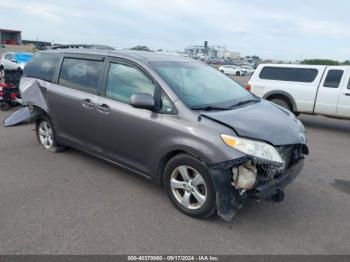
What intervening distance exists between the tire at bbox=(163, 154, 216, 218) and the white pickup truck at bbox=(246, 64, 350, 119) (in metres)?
6.53

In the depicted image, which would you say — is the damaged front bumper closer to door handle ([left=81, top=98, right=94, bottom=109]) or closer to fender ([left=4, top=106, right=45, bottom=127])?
door handle ([left=81, top=98, right=94, bottom=109])

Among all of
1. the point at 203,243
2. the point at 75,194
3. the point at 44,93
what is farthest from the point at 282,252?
the point at 44,93

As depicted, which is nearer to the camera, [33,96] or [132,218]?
[132,218]

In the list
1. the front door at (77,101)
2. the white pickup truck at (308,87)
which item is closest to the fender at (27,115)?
the front door at (77,101)

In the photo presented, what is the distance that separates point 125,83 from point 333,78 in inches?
266

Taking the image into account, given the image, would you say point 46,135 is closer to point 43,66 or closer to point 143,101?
point 43,66

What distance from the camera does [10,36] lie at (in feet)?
256

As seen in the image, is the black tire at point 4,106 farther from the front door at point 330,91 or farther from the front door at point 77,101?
the front door at point 330,91

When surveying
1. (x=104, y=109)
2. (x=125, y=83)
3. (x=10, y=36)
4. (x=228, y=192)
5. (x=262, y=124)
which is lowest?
(x=228, y=192)

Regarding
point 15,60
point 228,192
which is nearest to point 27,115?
point 228,192

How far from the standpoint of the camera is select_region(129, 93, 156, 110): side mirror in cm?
366

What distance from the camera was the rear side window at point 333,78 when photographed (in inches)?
341

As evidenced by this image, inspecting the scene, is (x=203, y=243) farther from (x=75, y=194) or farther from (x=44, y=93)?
(x=44, y=93)

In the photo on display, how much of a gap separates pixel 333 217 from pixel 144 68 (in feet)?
9.42
